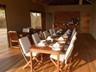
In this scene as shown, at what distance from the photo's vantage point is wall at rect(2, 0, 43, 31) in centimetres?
617

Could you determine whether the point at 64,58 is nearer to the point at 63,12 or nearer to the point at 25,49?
the point at 25,49

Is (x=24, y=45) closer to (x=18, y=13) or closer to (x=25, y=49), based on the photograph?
(x=25, y=49)

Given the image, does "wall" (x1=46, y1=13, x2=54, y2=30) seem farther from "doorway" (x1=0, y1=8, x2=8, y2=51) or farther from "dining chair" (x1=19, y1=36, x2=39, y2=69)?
"dining chair" (x1=19, y1=36, x2=39, y2=69)

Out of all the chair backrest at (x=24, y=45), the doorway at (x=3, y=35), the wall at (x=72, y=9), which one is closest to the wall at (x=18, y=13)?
the doorway at (x=3, y=35)

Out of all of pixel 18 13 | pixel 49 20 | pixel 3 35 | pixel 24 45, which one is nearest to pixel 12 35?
pixel 18 13

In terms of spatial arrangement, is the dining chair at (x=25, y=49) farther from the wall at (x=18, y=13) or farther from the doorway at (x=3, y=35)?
the wall at (x=18, y=13)

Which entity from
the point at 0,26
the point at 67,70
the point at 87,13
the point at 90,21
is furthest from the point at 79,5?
the point at 67,70

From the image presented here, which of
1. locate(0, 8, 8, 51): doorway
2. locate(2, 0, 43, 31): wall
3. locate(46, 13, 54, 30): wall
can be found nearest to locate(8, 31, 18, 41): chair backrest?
locate(2, 0, 43, 31): wall

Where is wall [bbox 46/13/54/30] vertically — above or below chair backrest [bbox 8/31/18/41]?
above

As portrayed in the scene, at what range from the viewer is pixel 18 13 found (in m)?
7.02

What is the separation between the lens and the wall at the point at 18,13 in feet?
20.2

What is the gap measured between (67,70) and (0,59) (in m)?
2.47

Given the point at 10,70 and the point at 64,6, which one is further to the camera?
the point at 64,6

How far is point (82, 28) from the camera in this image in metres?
11.7
